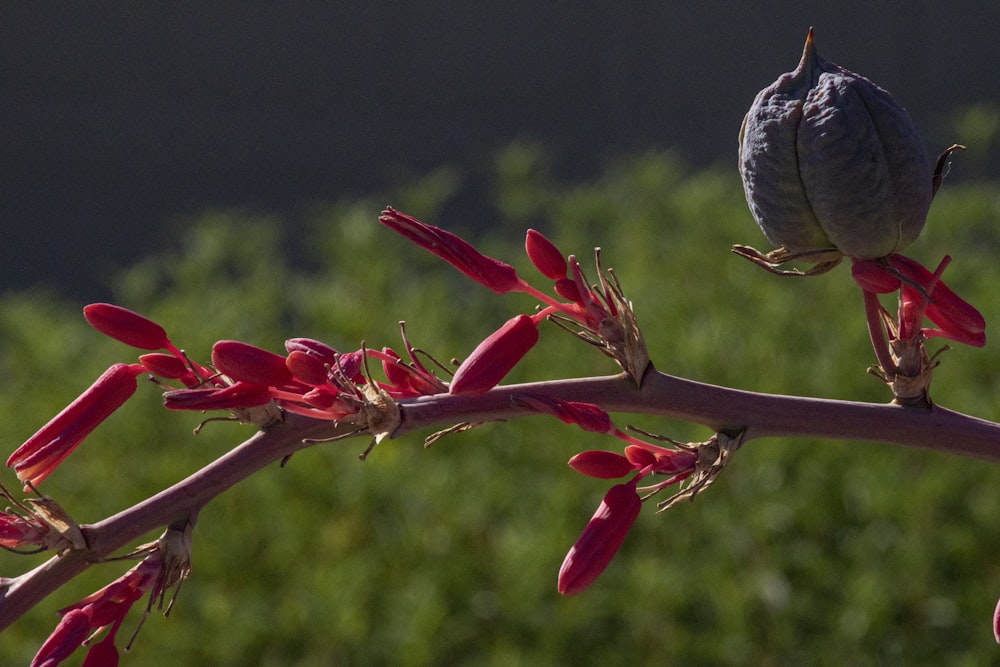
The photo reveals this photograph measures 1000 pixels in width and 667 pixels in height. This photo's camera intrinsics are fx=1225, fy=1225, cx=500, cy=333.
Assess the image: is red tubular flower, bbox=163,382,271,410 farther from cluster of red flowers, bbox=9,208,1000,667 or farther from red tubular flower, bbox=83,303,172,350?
red tubular flower, bbox=83,303,172,350

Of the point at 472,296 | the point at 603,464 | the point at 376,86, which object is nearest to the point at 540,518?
the point at 472,296

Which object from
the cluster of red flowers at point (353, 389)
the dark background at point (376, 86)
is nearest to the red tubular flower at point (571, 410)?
the cluster of red flowers at point (353, 389)

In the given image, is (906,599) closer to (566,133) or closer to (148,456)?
(148,456)

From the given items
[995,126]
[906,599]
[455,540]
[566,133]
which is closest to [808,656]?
[906,599]

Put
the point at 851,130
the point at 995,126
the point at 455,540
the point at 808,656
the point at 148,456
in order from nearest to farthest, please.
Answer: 1. the point at 851,130
2. the point at 808,656
3. the point at 455,540
4. the point at 148,456
5. the point at 995,126

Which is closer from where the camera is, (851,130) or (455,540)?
(851,130)

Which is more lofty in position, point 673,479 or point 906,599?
point 673,479

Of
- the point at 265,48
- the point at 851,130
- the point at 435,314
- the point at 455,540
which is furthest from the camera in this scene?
the point at 265,48

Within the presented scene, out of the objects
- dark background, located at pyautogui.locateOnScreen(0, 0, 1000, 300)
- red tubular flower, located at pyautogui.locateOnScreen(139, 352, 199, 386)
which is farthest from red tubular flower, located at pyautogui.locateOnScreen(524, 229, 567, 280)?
dark background, located at pyautogui.locateOnScreen(0, 0, 1000, 300)
